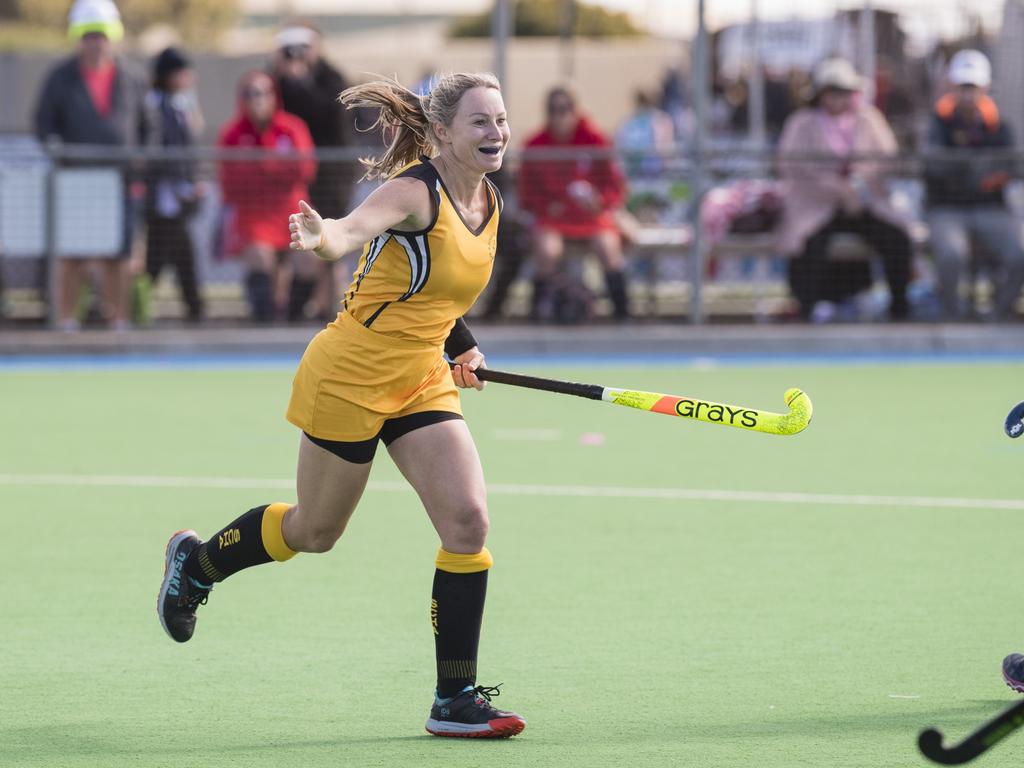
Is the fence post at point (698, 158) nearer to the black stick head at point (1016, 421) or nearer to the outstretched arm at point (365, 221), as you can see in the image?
the outstretched arm at point (365, 221)

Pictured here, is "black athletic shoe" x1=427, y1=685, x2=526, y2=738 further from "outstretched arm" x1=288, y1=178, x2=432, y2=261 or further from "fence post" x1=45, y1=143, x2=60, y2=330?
"fence post" x1=45, y1=143, x2=60, y2=330

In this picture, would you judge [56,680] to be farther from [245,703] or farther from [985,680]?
[985,680]

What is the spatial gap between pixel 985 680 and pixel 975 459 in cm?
484

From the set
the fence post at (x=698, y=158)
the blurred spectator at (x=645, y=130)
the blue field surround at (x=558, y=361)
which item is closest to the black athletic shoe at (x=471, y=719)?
the blue field surround at (x=558, y=361)

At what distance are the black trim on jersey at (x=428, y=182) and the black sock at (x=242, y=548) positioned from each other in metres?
1.00

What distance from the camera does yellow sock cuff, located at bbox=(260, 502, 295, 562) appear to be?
5848 millimetres

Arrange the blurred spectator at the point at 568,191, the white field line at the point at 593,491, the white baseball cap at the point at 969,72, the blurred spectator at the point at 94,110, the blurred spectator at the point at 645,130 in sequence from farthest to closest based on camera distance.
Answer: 1. the blurred spectator at the point at 645,130
2. the white baseball cap at the point at 969,72
3. the blurred spectator at the point at 568,191
4. the blurred spectator at the point at 94,110
5. the white field line at the point at 593,491

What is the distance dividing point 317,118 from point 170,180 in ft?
4.30

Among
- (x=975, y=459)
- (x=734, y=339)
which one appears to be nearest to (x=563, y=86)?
(x=734, y=339)

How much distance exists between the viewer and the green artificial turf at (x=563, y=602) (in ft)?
17.4

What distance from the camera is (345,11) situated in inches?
1719

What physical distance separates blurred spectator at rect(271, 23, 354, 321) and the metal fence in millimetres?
34

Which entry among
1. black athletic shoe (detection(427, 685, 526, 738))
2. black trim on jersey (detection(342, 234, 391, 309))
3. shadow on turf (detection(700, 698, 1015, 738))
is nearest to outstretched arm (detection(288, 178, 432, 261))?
black trim on jersey (detection(342, 234, 391, 309))

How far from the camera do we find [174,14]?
56781 mm
